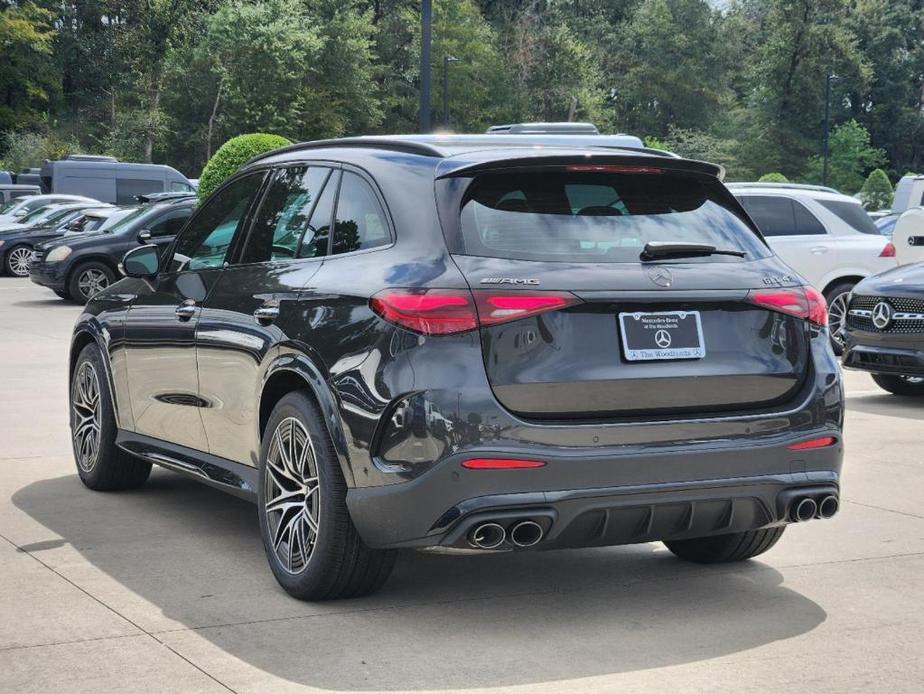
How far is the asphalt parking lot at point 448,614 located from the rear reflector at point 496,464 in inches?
23.6

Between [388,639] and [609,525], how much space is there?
2.70 ft

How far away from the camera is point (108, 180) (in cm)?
3938

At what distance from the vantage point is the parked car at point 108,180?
127ft

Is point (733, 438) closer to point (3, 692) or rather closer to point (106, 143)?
point (3, 692)

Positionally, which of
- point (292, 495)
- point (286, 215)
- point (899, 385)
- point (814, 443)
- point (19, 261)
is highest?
point (286, 215)

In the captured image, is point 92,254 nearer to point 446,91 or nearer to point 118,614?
point 118,614

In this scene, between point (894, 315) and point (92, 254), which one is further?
point (92, 254)

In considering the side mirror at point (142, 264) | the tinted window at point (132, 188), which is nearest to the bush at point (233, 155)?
the tinted window at point (132, 188)

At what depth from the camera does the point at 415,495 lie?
15.7 feet

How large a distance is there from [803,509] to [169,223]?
1892 cm

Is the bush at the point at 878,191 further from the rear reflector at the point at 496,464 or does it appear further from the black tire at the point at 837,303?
the rear reflector at the point at 496,464

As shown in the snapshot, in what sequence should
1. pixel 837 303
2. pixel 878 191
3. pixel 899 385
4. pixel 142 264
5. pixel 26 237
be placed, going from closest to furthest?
pixel 142 264, pixel 899 385, pixel 837 303, pixel 26 237, pixel 878 191

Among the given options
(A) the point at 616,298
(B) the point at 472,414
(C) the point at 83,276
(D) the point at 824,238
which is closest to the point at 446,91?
(C) the point at 83,276

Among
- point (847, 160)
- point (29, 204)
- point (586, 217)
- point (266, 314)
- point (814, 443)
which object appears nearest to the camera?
point (586, 217)
